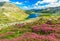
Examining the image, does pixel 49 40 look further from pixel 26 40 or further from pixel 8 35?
pixel 8 35

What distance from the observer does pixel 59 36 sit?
22406mm

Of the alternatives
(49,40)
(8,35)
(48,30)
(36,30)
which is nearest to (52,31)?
(48,30)

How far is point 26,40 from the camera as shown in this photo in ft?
57.2

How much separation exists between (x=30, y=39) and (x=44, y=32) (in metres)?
8.59

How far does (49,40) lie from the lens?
58.4 ft

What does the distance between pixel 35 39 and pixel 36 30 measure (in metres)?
9.92

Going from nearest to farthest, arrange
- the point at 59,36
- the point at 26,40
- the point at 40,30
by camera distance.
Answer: the point at 26,40
the point at 59,36
the point at 40,30

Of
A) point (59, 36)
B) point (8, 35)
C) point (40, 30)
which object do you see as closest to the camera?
point (59, 36)

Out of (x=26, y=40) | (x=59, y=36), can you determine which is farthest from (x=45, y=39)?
(x=59, y=36)

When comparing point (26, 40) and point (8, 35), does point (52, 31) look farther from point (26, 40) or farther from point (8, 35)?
point (26, 40)

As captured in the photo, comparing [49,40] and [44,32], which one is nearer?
[49,40]

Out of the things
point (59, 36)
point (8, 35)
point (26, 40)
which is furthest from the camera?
point (8, 35)

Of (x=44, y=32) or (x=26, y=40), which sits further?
Answer: (x=44, y=32)

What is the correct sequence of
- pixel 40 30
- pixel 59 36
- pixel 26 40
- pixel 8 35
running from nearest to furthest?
1. pixel 26 40
2. pixel 59 36
3. pixel 8 35
4. pixel 40 30
